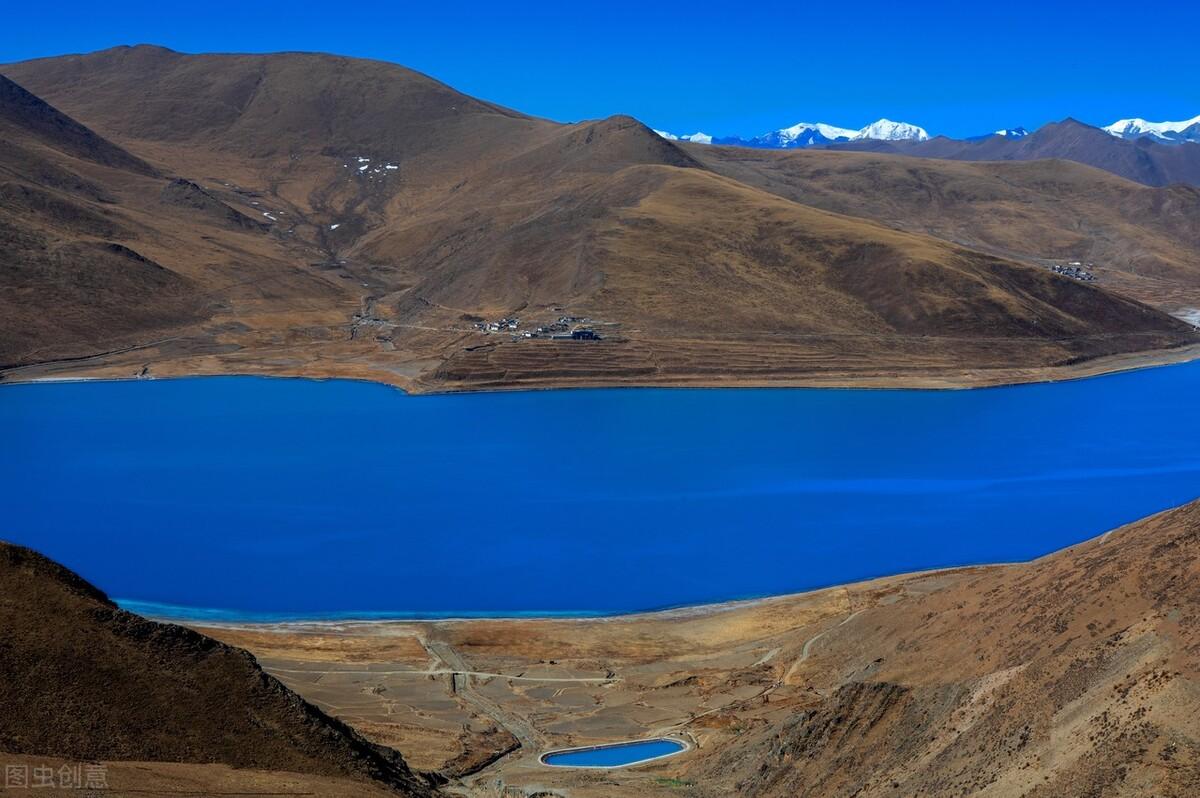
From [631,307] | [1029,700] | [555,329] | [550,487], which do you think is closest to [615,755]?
[1029,700]

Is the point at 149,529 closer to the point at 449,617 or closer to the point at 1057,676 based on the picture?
the point at 449,617

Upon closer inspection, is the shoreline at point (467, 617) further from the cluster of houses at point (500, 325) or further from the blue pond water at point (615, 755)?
the cluster of houses at point (500, 325)

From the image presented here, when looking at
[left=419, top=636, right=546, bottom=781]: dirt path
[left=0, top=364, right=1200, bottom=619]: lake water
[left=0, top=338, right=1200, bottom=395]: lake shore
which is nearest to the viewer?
[left=419, top=636, right=546, bottom=781]: dirt path

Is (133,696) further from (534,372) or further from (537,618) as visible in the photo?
(534,372)

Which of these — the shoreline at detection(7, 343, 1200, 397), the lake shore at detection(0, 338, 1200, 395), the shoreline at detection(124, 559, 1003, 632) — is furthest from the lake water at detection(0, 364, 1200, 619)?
the lake shore at detection(0, 338, 1200, 395)

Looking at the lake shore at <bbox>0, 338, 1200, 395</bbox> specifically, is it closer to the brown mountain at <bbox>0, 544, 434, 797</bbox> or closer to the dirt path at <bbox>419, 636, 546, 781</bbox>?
the dirt path at <bbox>419, 636, 546, 781</bbox>

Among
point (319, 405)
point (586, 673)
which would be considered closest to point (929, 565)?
point (586, 673)
